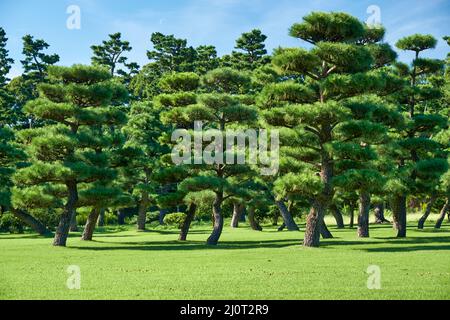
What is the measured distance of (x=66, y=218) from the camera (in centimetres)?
2464

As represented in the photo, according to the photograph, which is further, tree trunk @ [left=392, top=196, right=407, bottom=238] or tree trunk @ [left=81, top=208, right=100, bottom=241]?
tree trunk @ [left=81, top=208, right=100, bottom=241]

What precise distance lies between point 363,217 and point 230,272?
15.5 meters

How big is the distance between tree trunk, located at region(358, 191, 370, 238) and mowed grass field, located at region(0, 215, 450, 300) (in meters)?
5.30

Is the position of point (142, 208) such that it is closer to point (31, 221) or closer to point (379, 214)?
point (31, 221)

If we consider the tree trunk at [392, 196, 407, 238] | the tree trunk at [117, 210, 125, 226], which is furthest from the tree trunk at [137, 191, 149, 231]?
the tree trunk at [392, 196, 407, 238]

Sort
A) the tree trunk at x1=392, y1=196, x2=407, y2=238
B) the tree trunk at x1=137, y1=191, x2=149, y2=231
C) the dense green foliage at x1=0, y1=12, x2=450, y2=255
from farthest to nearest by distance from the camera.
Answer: the tree trunk at x1=137, y1=191, x2=149, y2=231 < the tree trunk at x1=392, y1=196, x2=407, y2=238 < the dense green foliage at x1=0, y1=12, x2=450, y2=255

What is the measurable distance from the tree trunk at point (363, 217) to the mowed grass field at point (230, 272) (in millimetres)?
5299

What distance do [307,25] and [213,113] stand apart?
6.04m

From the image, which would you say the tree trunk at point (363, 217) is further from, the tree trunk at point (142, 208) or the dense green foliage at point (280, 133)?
the tree trunk at point (142, 208)

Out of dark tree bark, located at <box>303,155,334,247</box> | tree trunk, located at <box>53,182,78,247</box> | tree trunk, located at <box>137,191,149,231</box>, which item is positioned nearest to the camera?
dark tree bark, located at <box>303,155,334,247</box>

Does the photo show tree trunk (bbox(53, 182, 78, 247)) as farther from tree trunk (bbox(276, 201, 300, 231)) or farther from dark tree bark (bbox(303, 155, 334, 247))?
tree trunk (bbox(276, 201, 300, 231))

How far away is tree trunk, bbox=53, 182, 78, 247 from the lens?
24297 millimetres
